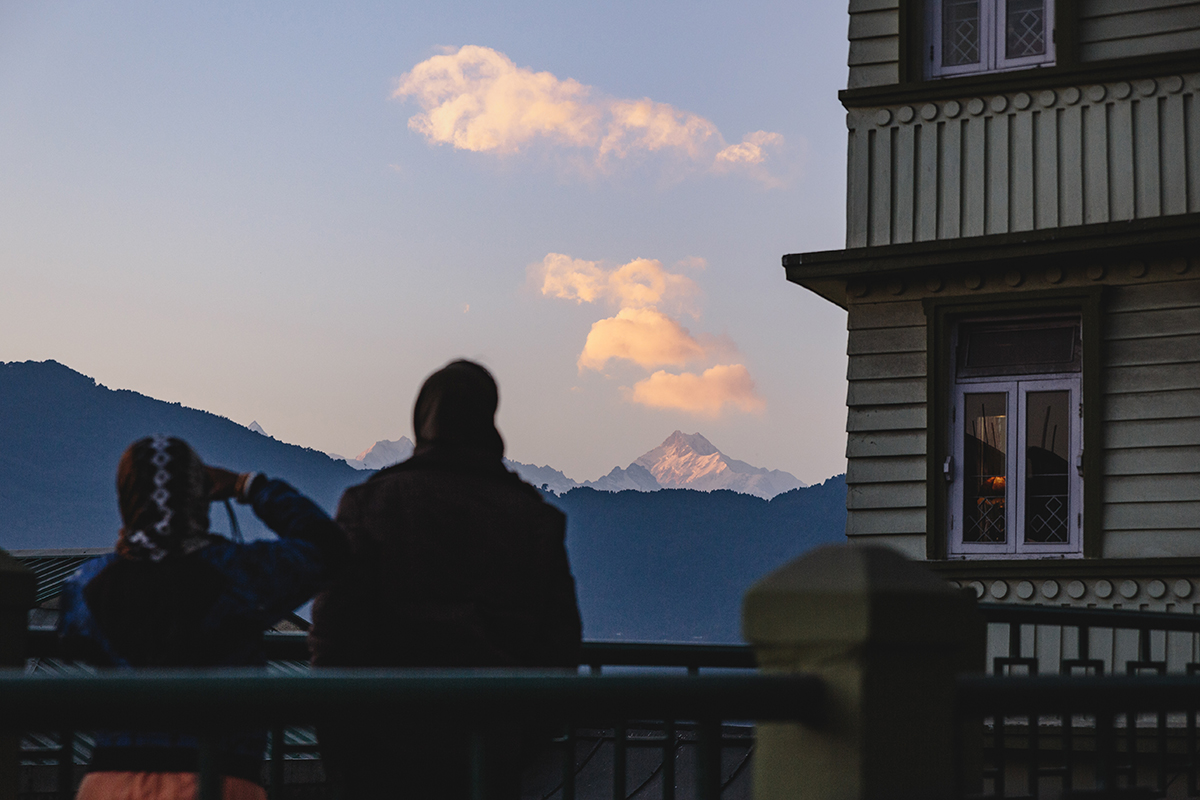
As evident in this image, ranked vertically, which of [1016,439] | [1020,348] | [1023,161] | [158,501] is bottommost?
[158,501]

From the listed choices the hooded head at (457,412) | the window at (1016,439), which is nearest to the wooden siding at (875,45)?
the window at (1016,439)

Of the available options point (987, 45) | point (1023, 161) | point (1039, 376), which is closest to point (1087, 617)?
point (1039, 376)

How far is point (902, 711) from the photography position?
2.36 m

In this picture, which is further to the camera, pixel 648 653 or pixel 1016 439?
pixel 1016 439

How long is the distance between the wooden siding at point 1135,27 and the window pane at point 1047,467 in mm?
2567

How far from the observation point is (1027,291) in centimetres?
1025

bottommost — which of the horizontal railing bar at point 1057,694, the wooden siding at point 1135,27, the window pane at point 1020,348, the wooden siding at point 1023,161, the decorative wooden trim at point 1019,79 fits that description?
the horizontal railing bar at point 1057,694

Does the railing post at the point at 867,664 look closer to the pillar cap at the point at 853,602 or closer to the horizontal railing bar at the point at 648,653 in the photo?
the pillar cap at the point at 853,602

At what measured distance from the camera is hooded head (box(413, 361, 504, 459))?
3781 millimetres

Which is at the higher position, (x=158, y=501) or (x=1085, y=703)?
(x=158, y=501)

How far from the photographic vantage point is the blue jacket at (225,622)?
3.20 metres

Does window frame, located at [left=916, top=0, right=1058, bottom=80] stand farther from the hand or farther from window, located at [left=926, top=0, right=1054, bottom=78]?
the hand

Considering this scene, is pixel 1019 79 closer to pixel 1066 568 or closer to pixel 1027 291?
pixel 1027 291

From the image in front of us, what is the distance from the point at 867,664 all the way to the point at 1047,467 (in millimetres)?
8480
